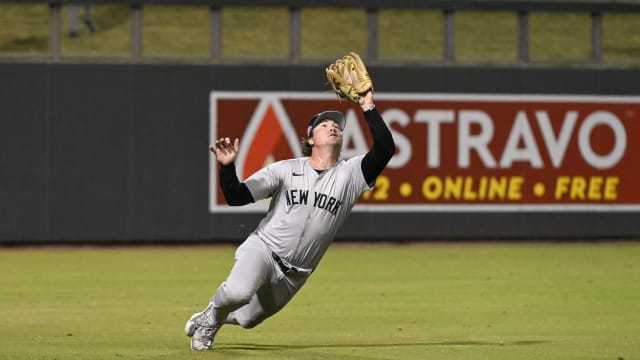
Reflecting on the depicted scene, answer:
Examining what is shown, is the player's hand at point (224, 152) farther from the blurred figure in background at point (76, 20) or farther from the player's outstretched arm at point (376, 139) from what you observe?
the blurred figure in background at point (76, 20)

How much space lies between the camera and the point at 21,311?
14.2 meters

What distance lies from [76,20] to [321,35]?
4151 mm

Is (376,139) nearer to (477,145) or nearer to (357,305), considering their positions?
(357,305)

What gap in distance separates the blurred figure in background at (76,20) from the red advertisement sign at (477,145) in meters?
2.41

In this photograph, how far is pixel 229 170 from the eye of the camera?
9836mm

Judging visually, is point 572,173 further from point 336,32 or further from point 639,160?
point 336,32

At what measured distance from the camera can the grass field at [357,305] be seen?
11.1m

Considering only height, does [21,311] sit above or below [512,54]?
below

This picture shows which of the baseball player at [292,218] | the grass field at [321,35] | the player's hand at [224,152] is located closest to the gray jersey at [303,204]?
the baseball player at [292,218]

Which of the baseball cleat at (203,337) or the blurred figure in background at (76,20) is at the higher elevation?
the blurred figure in background at (76,20)

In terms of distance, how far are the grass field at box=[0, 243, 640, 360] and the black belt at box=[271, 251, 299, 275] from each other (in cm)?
64

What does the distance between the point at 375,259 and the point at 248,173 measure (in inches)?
123

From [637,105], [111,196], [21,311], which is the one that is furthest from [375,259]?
[21,311]

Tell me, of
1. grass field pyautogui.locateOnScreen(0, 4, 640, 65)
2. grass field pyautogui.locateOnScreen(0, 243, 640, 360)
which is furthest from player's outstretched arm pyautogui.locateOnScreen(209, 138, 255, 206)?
grass field pyautogui.locateOnScreen(0, 4, 640, 65)
